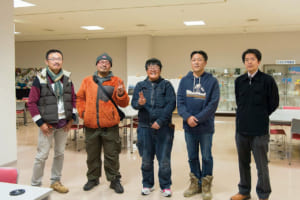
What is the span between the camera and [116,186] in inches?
136

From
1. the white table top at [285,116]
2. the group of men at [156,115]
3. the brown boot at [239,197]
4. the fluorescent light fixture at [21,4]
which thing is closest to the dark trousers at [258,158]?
the group of men at [156,115]

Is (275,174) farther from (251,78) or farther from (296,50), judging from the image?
(296,50)

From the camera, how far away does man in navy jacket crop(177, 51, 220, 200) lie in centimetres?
308

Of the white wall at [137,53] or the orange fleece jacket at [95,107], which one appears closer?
the orange fleece jacket at [95,107]

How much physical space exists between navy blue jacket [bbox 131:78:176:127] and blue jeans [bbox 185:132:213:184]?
36 centimetres

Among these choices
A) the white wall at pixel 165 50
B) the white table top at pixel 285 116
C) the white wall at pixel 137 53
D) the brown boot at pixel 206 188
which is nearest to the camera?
the brown boot at pixel 206 188

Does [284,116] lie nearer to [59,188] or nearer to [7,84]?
[59,188]

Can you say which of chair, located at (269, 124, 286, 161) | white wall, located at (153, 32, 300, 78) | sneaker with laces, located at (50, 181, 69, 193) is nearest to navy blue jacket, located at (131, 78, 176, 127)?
sneaker with laces, located at (50, 181, 69, 193)

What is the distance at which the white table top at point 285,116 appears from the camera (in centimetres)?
481

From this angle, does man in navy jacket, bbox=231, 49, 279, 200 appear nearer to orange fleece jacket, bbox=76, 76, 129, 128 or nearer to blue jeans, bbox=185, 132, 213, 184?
blue jeans, bbox=185, 132, 213, 184

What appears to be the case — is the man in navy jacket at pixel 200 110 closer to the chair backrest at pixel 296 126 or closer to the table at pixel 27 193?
the table at pixel 27 193

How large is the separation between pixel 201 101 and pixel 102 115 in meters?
1.20

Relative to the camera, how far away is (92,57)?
12.5 m

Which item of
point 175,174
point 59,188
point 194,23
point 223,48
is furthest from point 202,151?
point 223,48
